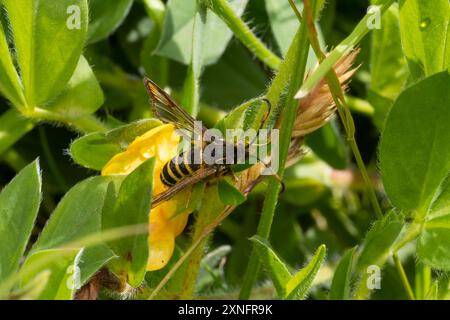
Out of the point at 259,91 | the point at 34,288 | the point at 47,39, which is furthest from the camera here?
the point at 259,91

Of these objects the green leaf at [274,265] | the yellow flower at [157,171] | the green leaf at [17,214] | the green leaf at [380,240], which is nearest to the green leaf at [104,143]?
the yellow flower at [157,171]

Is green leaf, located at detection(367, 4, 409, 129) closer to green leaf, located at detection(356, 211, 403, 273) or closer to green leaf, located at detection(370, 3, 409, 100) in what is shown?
green leaf, located at detection(370, 3, 409, 100)

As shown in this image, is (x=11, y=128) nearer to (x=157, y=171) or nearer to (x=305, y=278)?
(x=157, y=171)

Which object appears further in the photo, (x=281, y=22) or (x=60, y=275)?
(x=281, y=22)

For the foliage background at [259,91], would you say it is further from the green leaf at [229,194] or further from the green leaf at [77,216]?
the green leaf at [229,194]

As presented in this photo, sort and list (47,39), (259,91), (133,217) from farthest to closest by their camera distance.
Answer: (259,91) < (47,39) < (133,217)

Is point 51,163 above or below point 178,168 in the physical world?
below

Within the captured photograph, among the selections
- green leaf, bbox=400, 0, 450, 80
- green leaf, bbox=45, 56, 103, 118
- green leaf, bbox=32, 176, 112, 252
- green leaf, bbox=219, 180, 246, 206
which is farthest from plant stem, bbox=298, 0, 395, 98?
green leaf, bbox=45, 56, 103, 118

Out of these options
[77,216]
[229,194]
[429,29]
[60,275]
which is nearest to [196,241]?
[229,194]
